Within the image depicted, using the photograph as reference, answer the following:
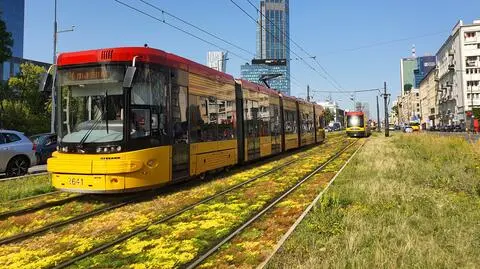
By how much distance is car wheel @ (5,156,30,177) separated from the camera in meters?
15.9

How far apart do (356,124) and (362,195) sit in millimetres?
42200

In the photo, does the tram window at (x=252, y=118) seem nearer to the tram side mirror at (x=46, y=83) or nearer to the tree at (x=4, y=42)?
the tram side mirror at (x=46, y=83)

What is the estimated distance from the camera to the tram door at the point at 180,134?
11.5 metres

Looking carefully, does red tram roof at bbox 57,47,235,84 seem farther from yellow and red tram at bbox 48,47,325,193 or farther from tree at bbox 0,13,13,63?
tree at bbox 0,13,13,63

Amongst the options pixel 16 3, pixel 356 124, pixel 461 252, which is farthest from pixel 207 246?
pixel 16 3

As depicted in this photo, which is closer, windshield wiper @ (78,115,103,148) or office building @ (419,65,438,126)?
windshield wiper @ (78,115,103,148)

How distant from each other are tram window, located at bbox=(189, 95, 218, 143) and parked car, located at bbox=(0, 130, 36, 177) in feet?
23.2

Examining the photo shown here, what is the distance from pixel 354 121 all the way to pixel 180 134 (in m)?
41.6

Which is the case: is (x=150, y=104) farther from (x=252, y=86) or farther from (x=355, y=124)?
(x=355, y=124)

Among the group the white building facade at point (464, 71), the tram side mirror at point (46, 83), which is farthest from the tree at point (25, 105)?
the white building facade at point (464, 71)

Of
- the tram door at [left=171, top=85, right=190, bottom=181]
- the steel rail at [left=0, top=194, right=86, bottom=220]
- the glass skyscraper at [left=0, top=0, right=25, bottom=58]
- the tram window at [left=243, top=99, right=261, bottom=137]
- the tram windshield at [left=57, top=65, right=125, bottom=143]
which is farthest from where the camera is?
the glass skyscraper at [left=0, top=0, right=25, bottom=58]

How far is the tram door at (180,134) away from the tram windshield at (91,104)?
168cm

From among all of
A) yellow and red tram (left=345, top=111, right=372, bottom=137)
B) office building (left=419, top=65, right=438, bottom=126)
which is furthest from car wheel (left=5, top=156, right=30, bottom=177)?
office building (left=419, top=65, right=438, bottom=126)

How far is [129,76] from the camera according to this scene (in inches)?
372
